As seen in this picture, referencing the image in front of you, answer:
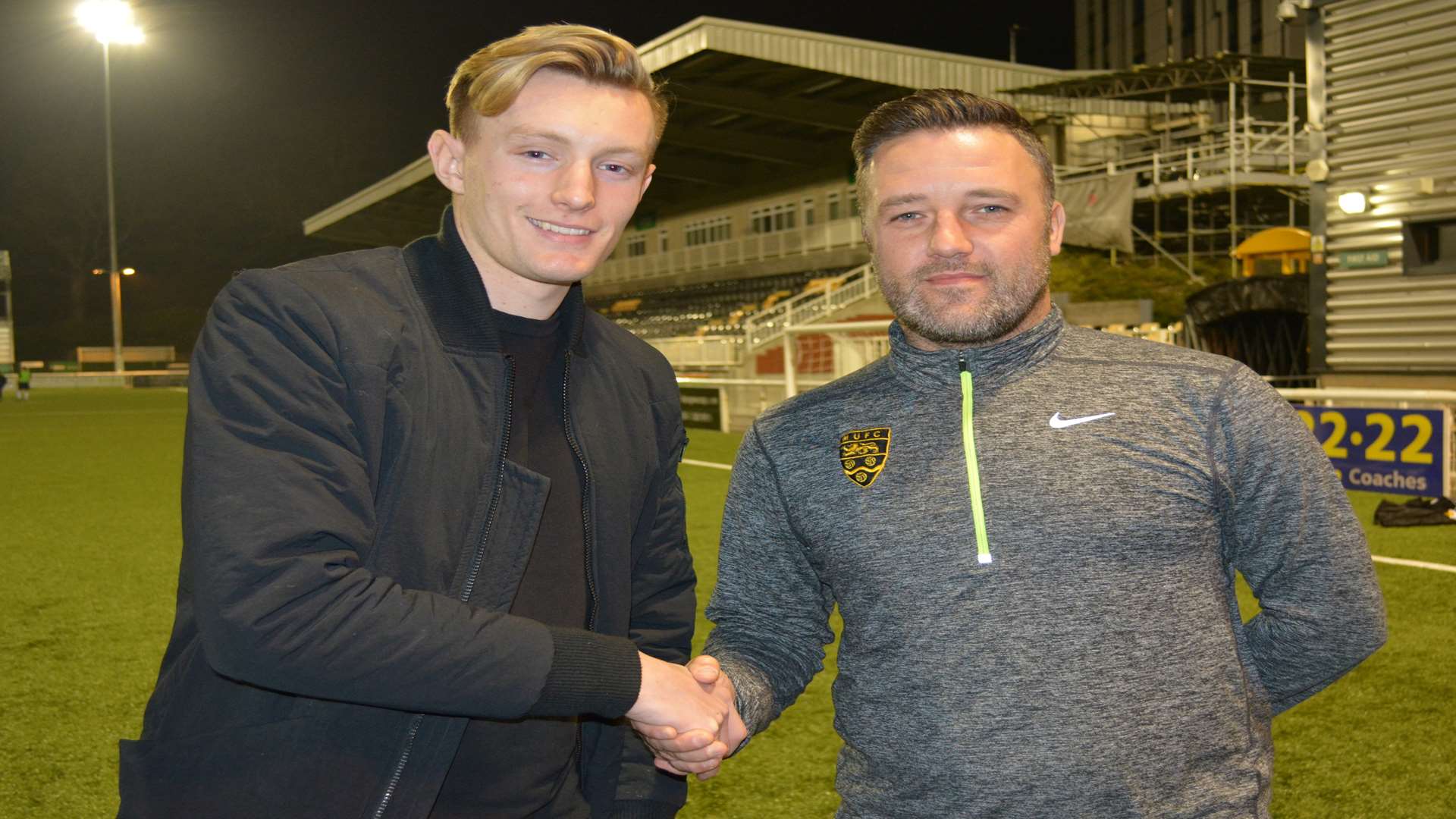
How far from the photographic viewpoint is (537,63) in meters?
1.84

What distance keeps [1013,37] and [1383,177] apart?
36.8 m

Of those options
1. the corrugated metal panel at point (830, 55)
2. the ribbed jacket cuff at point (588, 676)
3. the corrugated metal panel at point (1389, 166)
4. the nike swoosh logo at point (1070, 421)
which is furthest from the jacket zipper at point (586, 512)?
the corrugated metal panel at point (830, 55)

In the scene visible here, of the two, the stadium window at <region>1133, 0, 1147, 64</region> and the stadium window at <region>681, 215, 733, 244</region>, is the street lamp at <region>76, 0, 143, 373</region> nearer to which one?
the stadium window at <region>681, 215, 733, 244</region>

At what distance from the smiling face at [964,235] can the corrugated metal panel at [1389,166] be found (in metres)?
12.2

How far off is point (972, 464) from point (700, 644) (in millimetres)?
3835

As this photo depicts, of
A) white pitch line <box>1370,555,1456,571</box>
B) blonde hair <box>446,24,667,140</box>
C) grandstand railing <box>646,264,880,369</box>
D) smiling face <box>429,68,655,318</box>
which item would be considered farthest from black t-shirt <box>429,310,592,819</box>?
grandstand railing <box>646,264,880,369</box>

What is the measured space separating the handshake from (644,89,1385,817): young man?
15 millimetres

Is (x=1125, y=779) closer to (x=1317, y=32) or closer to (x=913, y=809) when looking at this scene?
(x=913, y=809)

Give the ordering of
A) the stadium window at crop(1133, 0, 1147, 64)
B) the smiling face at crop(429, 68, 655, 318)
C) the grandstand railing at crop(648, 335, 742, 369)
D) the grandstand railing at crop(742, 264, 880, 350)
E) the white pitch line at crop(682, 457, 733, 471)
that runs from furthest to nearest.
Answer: the stadium window at crop(1133, 0, 1147, 64), the grandstand railing at crop(648, 335, 742, 369), the grandstand railing at crop(742, 264, 880, 350), the white pitch line at crop(682, 457, 733, 471), the smiling face at crop(429, 68, 655, 318)

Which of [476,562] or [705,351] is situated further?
[705,351]

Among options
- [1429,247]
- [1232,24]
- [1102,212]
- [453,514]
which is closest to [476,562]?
[453,514]

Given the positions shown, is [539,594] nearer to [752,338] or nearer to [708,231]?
[752,338]

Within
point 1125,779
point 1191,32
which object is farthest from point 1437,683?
point 1191,32

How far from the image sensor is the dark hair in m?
2.02
